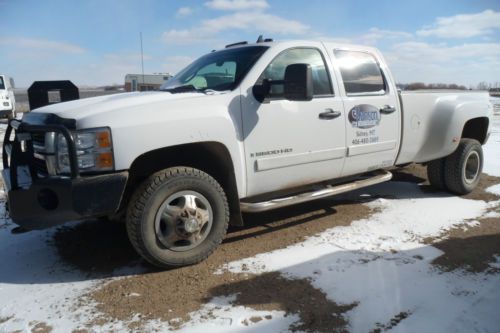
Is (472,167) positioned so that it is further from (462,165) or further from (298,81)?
(298,81)

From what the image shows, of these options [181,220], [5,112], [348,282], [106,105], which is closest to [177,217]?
[181,220]

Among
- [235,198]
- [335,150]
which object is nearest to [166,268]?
[235,198]

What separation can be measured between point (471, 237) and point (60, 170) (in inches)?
149

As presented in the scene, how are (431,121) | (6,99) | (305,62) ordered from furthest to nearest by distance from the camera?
(6,99)
(431,121)
(305,62)

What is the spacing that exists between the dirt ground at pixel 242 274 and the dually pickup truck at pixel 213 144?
0.29m

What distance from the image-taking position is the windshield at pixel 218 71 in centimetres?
379

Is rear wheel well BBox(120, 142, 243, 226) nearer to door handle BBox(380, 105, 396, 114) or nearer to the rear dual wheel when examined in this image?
door handle BBox(380, 105, 396, 114)

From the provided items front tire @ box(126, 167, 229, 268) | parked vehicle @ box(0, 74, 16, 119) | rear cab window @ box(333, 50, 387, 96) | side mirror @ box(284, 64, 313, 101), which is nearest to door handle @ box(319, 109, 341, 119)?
rear cab window @ box(333, 50, 387, 96)

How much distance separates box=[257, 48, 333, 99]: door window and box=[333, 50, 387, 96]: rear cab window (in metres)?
0.23

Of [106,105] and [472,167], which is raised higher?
[106,105]

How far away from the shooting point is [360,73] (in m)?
4.50

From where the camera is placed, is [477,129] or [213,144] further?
[477,129]

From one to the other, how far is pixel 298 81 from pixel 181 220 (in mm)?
1490

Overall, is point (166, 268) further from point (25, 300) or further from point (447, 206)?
point (447, 206)
